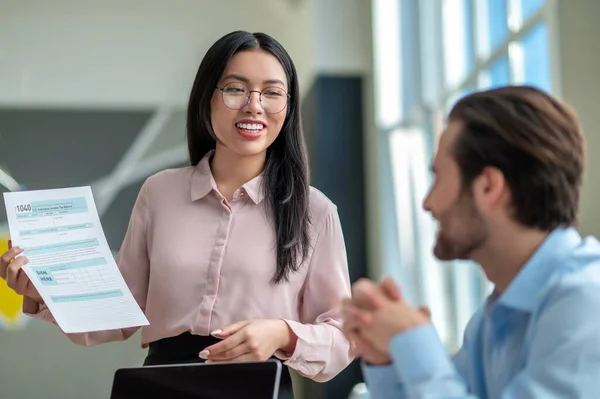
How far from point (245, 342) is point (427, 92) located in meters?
4.04

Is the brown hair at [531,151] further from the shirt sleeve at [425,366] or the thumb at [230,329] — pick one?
the thumb at [230,329]

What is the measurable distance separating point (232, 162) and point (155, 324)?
0.38 meters

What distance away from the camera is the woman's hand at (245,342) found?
1357mm

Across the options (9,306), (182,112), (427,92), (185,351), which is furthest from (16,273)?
(182,112)

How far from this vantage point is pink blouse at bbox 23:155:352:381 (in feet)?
4.95

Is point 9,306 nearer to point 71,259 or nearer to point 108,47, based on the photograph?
point 108,47

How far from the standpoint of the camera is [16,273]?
1.46 metres

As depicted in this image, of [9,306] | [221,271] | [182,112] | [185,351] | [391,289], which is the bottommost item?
[9,306]

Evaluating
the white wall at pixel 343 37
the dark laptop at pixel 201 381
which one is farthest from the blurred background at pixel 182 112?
the dark laptop at pixel 201 381

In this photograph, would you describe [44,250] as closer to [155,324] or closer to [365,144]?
[155,324]

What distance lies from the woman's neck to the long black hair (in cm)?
3

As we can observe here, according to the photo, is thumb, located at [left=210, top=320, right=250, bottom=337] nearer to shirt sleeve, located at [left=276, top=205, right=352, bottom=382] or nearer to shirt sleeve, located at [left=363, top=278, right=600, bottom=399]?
shirt sleeve, located at [left=276, top=205, right=352, bottom=382]

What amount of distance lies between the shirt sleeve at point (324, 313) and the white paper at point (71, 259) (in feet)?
1.04

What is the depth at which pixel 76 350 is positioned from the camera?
554 cm
